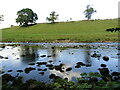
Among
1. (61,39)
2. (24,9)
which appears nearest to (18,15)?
(24,9)

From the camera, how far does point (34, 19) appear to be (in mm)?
149000

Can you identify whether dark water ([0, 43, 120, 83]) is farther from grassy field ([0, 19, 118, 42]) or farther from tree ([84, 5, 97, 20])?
tree ([84, 5, 97, 20])

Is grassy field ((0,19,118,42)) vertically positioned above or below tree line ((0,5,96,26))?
below

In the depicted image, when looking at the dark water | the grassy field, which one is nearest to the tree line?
the grassy field

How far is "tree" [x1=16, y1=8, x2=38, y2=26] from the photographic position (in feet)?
458

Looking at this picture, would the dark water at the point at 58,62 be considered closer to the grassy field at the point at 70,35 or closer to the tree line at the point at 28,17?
the grassy field at the point at 70,35

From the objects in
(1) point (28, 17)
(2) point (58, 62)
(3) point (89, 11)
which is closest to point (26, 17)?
(1) point (28, 17)

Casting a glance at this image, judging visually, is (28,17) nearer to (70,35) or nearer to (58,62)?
(70,35)

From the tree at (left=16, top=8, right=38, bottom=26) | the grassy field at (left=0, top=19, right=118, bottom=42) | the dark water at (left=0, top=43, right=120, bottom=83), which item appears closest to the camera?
the dark water at (left=0, top=43, right=120, bottom=83)

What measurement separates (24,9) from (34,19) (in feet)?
44.8

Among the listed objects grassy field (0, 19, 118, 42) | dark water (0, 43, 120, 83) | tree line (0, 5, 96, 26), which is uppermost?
tree line (0, 5, 96, 26)

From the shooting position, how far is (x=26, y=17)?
460 ft

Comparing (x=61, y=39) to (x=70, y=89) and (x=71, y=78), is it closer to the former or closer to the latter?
(x=71, y=78)

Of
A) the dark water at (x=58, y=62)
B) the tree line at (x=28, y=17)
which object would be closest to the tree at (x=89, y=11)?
the tree line at (x=28, y=17)
